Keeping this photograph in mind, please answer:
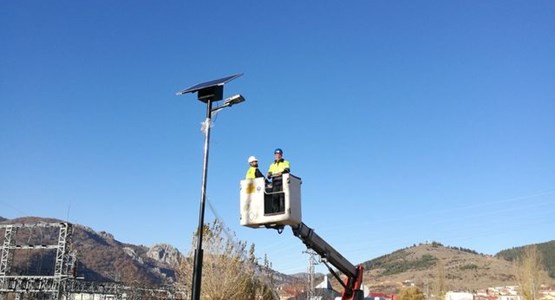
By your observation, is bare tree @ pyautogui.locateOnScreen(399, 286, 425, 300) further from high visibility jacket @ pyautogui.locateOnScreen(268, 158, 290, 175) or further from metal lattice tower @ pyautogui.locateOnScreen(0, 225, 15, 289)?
high visibility jacket @ pyautogui.locateOnScreen(268, 158, 290, 175)

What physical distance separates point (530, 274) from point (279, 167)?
4717cm

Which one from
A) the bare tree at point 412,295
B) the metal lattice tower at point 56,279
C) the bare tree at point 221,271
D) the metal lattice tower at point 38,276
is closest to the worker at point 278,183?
the bare tree at point 221,271

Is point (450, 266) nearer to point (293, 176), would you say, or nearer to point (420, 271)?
point (420, 271)

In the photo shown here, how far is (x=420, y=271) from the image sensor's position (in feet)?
607

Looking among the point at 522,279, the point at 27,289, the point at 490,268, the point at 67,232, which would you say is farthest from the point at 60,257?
the point at 490,268

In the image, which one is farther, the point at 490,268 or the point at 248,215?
the point at 490,268

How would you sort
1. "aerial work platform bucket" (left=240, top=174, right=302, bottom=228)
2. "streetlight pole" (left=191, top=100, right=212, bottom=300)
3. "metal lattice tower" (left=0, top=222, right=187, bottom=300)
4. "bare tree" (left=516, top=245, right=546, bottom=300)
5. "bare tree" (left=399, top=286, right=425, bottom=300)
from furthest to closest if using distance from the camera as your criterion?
"bare tree" (left=399, top=286, right=425, bottom=300) < "metal lattice tower" (left=0, top=222, right=187, bottom=300) < "bare tree" (left=516, top=245, right=546, bottom=300) < "aerial work platform bucket" (left=240, top=174, right=302, bottom=228) < "streetlight pole" (left=191, top=100, right=212, bottom=300)

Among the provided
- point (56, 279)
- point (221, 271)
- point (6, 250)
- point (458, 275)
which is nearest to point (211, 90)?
point (221, 271)

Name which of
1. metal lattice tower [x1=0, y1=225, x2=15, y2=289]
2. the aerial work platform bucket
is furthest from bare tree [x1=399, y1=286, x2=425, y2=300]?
the aerial work platform bucket

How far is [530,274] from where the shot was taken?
5084cm

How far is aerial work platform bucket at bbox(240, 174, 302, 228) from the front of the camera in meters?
10.8

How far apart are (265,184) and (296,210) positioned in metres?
0.81

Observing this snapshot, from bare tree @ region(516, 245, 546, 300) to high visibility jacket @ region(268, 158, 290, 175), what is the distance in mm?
46225

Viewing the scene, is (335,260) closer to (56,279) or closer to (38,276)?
(56,279)
